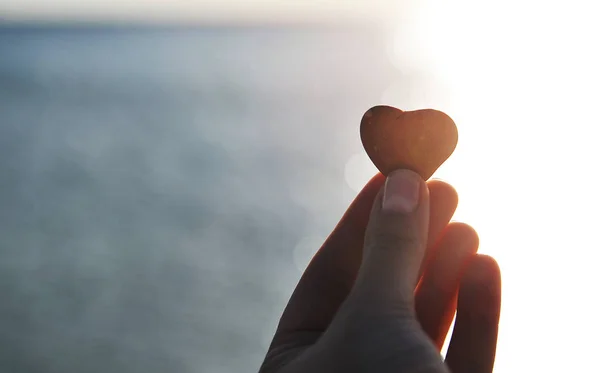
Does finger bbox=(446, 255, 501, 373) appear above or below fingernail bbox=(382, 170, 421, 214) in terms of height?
below

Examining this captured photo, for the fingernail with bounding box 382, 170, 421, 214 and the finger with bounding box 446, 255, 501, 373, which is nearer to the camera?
the fingernail with bounding box 382, 170, 421, 214

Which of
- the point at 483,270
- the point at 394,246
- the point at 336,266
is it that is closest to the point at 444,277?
the point at 483,270

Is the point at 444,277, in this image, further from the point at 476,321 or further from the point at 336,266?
the point at 336,266

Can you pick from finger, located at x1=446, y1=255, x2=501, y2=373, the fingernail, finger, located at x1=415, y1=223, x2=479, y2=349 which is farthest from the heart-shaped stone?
finger, located at x1=446, y1=255, x2=501, y2=373

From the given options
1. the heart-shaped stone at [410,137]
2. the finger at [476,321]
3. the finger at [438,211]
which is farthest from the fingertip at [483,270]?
the heart-shaped stone at [410,137]

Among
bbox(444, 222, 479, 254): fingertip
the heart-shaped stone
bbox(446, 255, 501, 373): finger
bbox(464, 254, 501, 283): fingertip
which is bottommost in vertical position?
bbox(446, 255, 501, 373): finger

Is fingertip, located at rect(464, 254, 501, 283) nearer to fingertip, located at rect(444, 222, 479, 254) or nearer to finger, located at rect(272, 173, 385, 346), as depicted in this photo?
fingertip, located at rect(444, 222, 479, 254)
